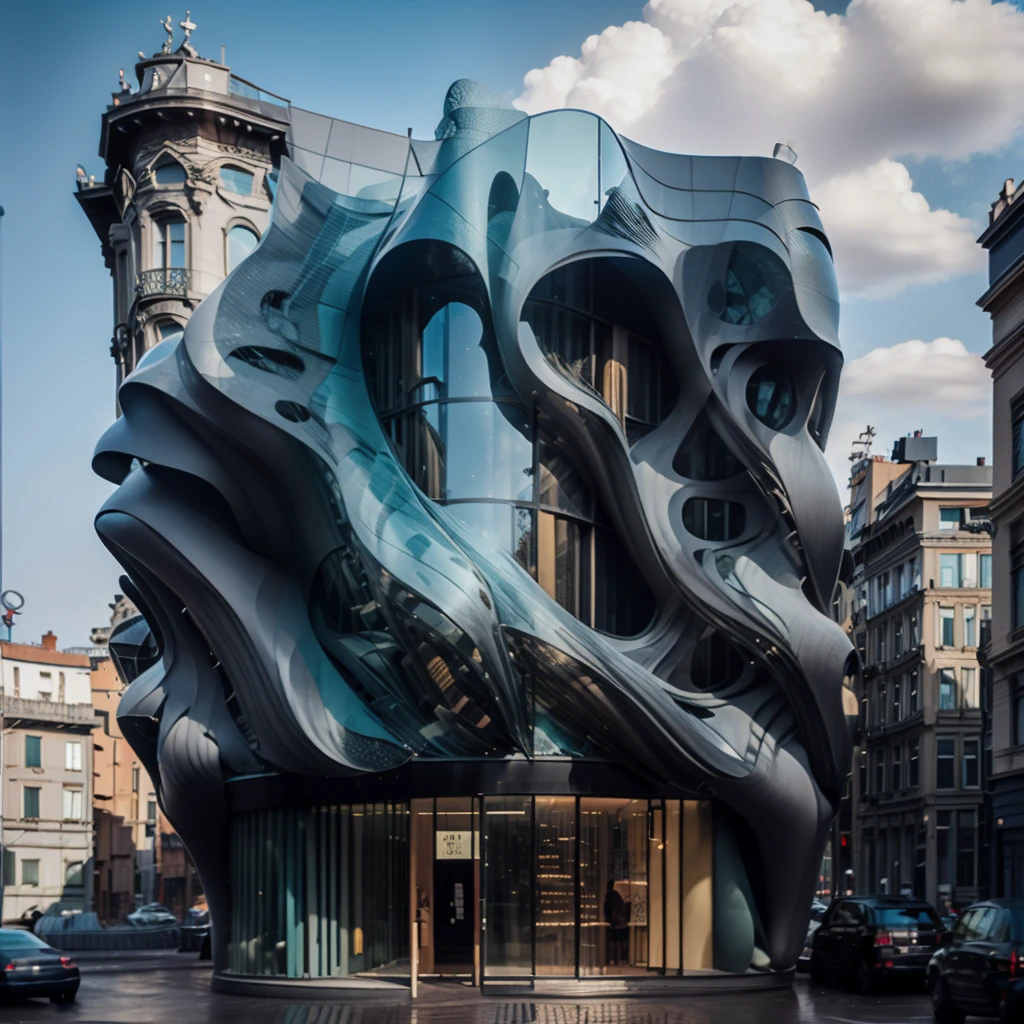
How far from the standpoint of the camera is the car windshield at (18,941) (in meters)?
31.8

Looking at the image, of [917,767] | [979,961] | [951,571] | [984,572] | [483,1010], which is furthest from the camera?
[984,572]

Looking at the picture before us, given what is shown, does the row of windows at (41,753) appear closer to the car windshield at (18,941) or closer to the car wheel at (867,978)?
the car windshield at (18,941)

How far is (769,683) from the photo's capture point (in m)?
32.8

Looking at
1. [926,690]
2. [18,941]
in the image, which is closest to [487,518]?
[18,941]

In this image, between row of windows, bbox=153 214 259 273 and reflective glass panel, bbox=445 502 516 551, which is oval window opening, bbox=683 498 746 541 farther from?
row of windows, bbox=153 214 259 273

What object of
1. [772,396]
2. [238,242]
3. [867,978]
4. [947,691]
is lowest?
[867,978]

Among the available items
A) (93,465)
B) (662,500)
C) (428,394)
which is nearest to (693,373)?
(662,500)

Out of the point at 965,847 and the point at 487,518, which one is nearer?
the point at 487,518

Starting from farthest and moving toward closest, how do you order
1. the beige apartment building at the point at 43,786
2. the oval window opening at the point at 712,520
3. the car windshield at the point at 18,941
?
1. the beige apartment building at the point at 43,786
2. the oval window opening at the point at 712,520
3. the car windshield at the point at 18,941

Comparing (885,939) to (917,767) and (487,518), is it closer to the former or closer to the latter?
(487,518)

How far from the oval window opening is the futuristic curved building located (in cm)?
78

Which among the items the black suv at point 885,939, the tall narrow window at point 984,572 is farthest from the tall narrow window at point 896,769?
the black suv at point 885,939

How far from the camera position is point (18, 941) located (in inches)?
1261

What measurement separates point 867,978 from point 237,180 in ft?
107
